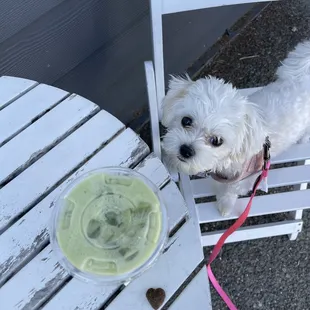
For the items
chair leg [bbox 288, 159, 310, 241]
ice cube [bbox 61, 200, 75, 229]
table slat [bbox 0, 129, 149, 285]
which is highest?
ice cube [bbox 61, 200, 75, 229]

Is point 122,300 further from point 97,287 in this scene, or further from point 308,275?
point 308,275

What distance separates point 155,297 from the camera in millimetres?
1039

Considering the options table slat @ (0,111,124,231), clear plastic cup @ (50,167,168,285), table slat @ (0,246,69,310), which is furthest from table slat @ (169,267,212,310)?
table slat @ (0,111,124,231)

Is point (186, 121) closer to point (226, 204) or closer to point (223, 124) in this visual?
point (223, 124)

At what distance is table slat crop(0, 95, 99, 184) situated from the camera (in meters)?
1.20

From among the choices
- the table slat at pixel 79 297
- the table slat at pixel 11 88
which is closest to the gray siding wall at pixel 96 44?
the table slat at pixel 11 88

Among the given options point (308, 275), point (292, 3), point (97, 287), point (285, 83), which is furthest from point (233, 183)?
point (292, 3)

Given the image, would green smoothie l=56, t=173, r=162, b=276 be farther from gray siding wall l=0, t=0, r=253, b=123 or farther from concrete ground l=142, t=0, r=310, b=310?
concrete ground l=142, t=0, r=310, b=310

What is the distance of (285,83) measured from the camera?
180 cm

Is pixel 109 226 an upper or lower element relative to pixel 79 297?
upper

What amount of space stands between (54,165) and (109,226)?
31 centimetres

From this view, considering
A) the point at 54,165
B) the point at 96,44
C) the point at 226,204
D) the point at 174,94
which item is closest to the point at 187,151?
the point at 174,94

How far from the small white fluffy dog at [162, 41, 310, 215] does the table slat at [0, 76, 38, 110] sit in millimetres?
490

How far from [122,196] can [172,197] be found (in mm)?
192
